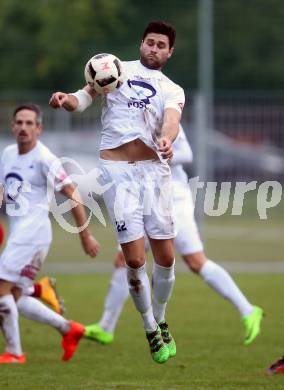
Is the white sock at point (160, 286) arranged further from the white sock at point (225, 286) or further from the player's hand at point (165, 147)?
the white sock at point (225, 286)

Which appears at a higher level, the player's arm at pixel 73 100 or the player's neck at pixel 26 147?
the player's arm at pixel 73 100

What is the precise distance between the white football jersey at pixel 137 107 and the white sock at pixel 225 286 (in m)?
3.17

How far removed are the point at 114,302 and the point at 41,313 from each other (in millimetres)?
1094

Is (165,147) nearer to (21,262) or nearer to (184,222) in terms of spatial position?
(21,262)

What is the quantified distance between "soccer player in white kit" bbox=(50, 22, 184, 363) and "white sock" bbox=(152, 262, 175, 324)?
200mm

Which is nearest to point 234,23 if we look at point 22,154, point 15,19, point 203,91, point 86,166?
point 203,91

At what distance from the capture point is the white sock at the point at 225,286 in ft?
37.2

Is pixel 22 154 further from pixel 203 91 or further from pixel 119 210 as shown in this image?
pixel 203 91

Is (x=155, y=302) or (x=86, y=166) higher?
(x=155, y=302)

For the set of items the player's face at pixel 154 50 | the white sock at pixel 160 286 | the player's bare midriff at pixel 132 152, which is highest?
the player's face at pixel 154 50

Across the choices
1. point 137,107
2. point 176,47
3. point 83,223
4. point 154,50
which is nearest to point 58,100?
point 137,107

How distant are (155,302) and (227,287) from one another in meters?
2.57

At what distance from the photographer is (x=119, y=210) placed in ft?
27.8

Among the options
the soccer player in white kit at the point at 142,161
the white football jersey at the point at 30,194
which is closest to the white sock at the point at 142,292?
the soccer player in white kit at the point at 142,161
